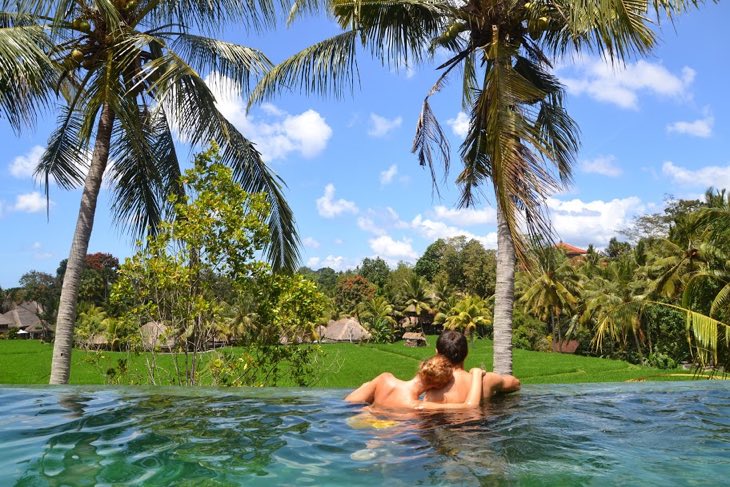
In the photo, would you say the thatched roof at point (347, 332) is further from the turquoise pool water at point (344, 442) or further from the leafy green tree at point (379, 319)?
the turquoise pool water at point (344, 442)

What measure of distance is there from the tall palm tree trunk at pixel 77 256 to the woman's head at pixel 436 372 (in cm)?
522

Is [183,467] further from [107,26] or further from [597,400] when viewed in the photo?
[107,26]

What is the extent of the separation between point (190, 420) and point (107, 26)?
20.6 ft

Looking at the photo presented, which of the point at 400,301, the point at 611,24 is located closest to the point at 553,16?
the point at 611,24

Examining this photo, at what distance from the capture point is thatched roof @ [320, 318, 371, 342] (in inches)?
1902

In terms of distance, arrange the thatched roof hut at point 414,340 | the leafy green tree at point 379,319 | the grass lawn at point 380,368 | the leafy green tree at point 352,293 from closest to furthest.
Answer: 1. the grass lawn at point 380,368
2. the thatched roof hut at point 414,340
3. the leafy green tree at point 379,319
4. the leafy green tree at point 352,293

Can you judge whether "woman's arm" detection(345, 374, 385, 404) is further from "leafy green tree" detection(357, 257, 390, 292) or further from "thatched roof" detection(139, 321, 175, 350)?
"leafy green tree" detection(357, 257, 390, 292)

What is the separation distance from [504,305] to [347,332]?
41.1 metres

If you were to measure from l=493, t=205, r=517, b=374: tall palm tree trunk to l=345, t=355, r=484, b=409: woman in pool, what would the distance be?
2593 millimetres

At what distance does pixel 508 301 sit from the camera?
803 cm

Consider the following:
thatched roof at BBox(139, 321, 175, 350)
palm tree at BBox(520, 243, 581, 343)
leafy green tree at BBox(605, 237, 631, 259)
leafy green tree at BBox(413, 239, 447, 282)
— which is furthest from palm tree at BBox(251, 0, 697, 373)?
leafy green tree at BBox(413, 239, 447, 282)

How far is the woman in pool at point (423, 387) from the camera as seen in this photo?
5043 millimetres

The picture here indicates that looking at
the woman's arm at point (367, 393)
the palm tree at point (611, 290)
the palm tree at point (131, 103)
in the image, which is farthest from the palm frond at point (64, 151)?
the palm tree at point (611, 290)

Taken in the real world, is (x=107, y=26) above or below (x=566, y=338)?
above
